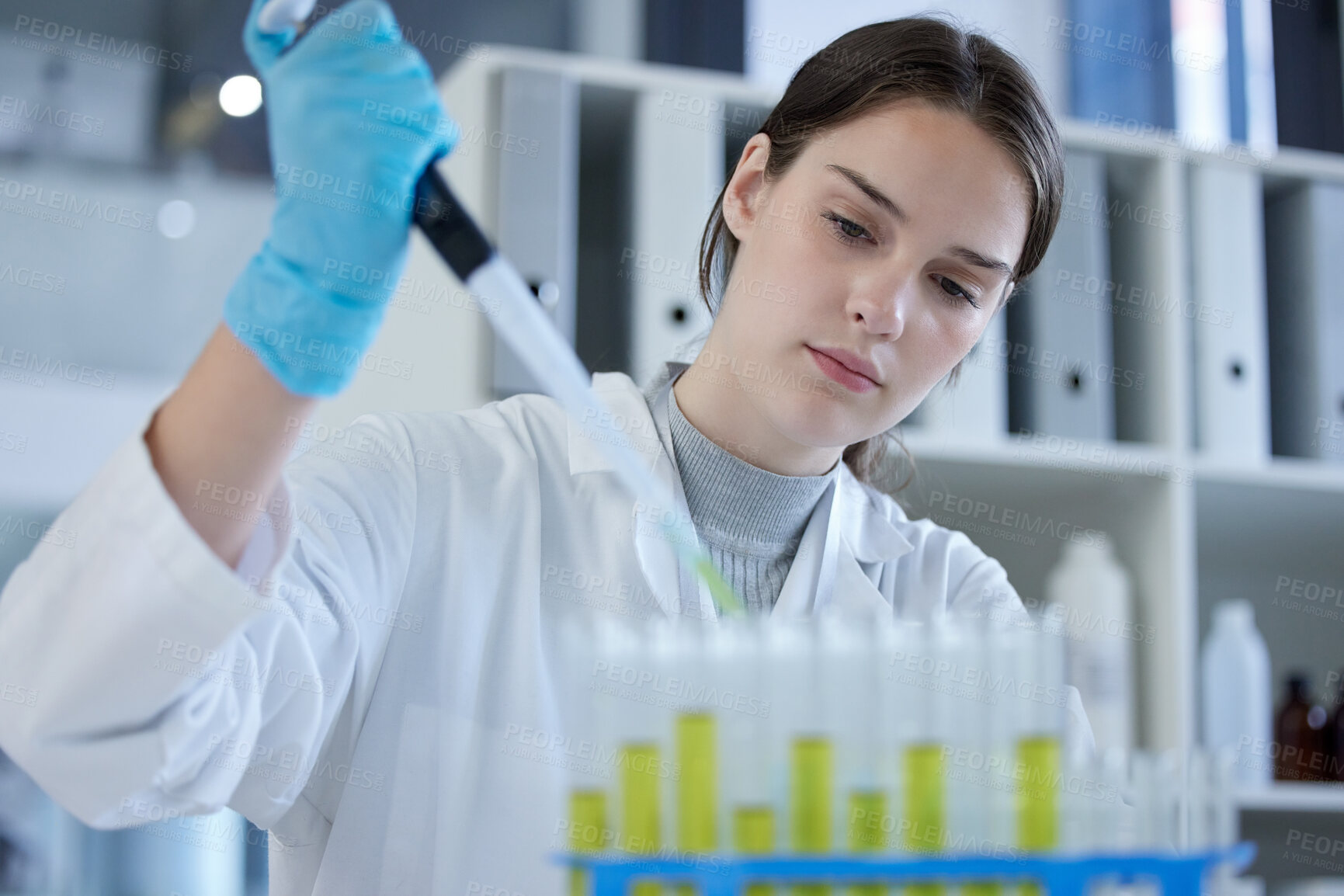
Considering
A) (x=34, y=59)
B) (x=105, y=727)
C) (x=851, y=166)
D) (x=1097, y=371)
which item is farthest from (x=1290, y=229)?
(x=34, y=59)

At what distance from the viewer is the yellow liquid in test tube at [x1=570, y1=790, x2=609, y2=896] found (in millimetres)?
509

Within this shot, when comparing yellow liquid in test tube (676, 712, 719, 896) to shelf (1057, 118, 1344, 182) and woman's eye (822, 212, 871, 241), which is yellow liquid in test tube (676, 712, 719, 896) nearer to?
woman's eye (822, 212, 871, 241)

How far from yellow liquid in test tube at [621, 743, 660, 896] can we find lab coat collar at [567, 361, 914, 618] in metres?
0.59

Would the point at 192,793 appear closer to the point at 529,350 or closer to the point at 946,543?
the point at 529,350

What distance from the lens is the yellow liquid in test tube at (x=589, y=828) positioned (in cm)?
51

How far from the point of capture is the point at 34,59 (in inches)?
95.4

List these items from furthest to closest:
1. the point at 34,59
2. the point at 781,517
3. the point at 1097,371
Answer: the point at 34,59 → the point at 1097,371 → the point at 781,517

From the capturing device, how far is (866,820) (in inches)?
20.1

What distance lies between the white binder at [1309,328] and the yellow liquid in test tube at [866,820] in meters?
1.76

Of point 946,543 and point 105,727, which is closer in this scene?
point 105,727

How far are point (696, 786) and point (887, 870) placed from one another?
0.08 m

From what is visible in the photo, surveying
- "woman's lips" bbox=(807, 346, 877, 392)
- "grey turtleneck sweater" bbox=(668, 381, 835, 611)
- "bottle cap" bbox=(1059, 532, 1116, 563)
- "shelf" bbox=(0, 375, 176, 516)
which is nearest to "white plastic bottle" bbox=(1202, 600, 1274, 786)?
"bottle cap" bbox=(1059, 532, 1116, 563)

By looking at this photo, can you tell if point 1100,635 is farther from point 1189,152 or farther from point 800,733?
point 800,733

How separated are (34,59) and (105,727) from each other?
2151 mm
